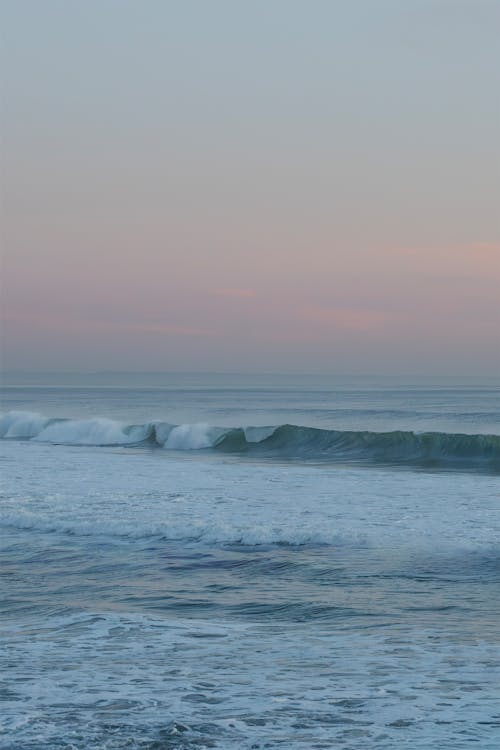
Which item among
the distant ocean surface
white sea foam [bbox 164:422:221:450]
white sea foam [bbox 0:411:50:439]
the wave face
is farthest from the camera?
white sea foam [bbox 0:411:50:439]

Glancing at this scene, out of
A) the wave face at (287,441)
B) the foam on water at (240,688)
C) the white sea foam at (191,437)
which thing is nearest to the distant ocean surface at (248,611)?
the foam on water at (240,688)

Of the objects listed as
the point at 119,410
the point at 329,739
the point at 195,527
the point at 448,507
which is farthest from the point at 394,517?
the point at 119,410

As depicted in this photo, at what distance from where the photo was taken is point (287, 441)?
29.6 meters

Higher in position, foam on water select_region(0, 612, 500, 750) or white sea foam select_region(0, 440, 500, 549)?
white sea foam select_region(0, 440, 500, 549)

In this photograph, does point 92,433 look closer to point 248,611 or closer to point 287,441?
point 287,441

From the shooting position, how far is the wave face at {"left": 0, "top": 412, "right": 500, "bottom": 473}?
999 inches

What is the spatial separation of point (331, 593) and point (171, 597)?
5.00 feet

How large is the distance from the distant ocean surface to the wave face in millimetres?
6783

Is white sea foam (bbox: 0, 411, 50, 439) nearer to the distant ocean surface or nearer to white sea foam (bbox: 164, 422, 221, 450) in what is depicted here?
white sea foam (bbox: 164, 422, 221, 450)

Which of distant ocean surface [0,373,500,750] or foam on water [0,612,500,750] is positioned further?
distant ocean surface [0,373,500,750]

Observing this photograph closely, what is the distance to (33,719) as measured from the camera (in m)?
5.18

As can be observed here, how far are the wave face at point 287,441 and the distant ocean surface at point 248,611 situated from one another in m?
6.78

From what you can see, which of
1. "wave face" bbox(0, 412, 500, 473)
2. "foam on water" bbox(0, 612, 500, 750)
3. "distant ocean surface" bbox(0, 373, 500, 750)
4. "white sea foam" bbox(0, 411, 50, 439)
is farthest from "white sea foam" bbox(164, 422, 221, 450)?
"foam on water" bbox(0, 612, 500, 750)

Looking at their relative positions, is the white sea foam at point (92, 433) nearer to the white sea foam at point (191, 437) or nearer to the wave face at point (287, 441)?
the wave face at point (287, 441)
